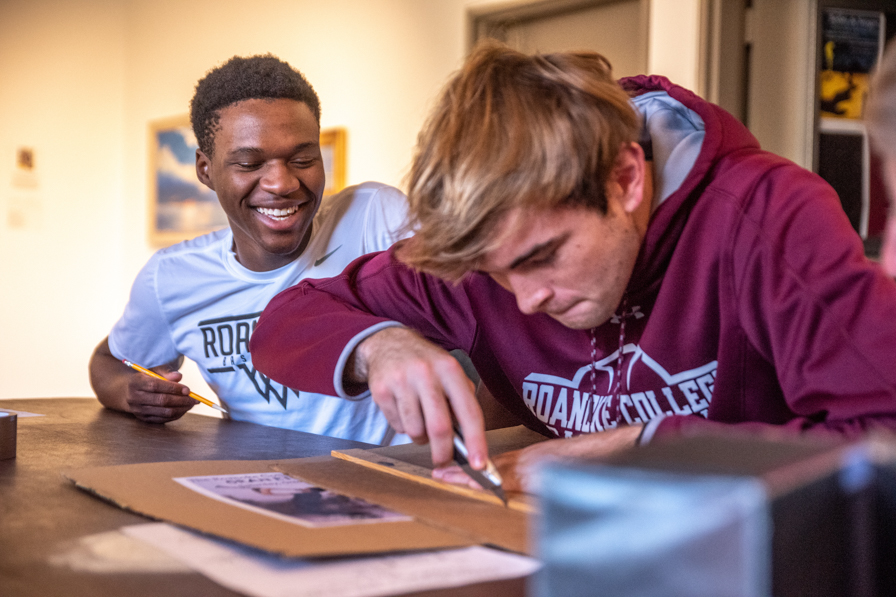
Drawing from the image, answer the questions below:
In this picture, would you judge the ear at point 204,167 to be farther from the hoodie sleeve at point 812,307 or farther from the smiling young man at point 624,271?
the hoodie sleeve at point 812,307

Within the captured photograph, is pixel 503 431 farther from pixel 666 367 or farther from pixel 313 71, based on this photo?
pixel 313 71

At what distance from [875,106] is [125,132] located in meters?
4.70

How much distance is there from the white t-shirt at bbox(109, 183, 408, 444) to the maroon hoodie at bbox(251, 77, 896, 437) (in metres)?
0.39

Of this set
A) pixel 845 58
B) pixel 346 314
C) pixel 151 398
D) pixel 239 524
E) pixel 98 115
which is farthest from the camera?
pixel 98 115

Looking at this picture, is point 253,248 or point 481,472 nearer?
point 481,472

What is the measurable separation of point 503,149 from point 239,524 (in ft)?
1.48

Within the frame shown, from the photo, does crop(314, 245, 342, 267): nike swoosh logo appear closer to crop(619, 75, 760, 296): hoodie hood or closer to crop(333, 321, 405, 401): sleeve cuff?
crop(333, 321, 405, 401): sleeve cuff

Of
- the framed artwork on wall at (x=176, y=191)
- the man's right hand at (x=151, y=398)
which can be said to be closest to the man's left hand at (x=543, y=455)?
the man's right hand at (x=151, y=398)

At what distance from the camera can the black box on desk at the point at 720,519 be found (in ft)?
1.08

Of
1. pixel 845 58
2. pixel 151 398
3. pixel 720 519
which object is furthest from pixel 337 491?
pixel 845 58

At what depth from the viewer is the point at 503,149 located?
2.77 feet

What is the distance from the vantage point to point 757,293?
0.88 metres

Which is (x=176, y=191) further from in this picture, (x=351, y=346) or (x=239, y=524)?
(x=239, y=524)

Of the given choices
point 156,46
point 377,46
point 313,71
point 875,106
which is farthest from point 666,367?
point 156,46
